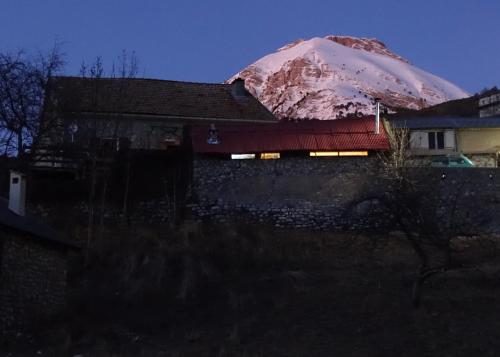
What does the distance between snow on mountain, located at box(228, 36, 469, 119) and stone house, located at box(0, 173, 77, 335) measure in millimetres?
60163

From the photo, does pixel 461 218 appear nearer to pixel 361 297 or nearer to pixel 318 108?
pixel 361 297

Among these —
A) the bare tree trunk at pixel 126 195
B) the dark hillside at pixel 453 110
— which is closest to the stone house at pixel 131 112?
the bare tree trunk at pixel 126 195

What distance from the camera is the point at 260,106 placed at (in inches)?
1737

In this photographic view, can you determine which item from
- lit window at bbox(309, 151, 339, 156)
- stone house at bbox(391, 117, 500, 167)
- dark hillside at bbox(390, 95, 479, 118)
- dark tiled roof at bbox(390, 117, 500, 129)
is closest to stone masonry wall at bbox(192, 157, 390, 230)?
lit window at bbox(309, 151, 339, 156)

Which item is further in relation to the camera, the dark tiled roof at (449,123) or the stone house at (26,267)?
the dark tiled roof at (449,123)

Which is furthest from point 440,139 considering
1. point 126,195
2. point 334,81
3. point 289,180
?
point 334,81

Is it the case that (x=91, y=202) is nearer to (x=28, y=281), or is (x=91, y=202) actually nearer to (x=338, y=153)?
(x=28, y=281)

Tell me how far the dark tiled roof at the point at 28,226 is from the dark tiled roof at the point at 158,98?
11.7 meters

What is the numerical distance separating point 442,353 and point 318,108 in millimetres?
73304

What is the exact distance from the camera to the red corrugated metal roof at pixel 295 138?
33500 mm

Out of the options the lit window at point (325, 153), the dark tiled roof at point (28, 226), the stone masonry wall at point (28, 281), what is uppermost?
the lit window at point (325, 153)

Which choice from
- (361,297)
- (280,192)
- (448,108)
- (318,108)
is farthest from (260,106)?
(318,108)

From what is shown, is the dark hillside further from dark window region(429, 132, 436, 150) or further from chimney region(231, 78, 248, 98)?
chimney region(231, 78, 248, 98)

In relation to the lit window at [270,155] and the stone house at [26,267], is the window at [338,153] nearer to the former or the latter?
the lit window at [270,155]
